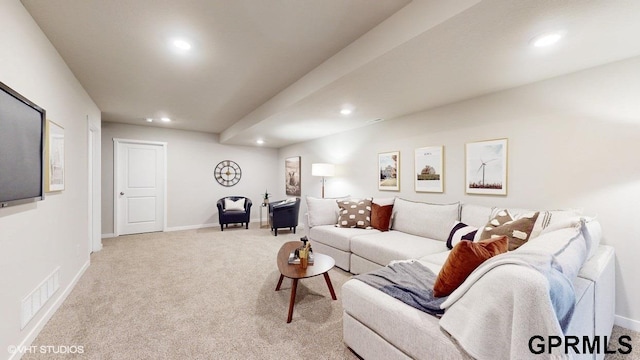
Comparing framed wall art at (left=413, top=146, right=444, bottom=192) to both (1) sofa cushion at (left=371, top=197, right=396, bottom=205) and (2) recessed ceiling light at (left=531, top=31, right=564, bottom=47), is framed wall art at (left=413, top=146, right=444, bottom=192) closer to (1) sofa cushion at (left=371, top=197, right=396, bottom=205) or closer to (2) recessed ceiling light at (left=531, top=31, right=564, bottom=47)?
(1) sofa cushion at (left=371, top=197, right=396, bottom=205)

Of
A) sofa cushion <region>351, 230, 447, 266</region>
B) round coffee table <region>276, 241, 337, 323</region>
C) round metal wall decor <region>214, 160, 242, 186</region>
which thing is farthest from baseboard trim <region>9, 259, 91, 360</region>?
round metal wall decor <region>214, 160, 242, 186</region>

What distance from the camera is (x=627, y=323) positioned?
6.49 ft

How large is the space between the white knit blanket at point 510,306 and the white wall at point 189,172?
239 inches

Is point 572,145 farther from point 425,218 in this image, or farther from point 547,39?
point 425,218

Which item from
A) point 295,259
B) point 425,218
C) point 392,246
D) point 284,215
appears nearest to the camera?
point 295,259

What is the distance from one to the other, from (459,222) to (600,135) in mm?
1344

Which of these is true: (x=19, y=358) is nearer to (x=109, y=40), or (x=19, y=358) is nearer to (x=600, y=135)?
(x=109, y=40)

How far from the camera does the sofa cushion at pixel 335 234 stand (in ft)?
10.4

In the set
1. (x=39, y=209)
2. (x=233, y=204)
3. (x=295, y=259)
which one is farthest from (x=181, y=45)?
(x=233, y=204)

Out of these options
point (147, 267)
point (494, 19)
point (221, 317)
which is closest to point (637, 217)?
point (494, 19)

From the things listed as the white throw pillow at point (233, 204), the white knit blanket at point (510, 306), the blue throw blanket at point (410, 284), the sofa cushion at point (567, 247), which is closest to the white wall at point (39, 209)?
the blue throw blanket at point (410, 284)

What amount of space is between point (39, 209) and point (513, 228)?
3845mm

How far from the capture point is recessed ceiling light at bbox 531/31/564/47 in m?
1.65

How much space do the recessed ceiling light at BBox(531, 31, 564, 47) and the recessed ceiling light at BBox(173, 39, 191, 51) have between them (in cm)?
270
